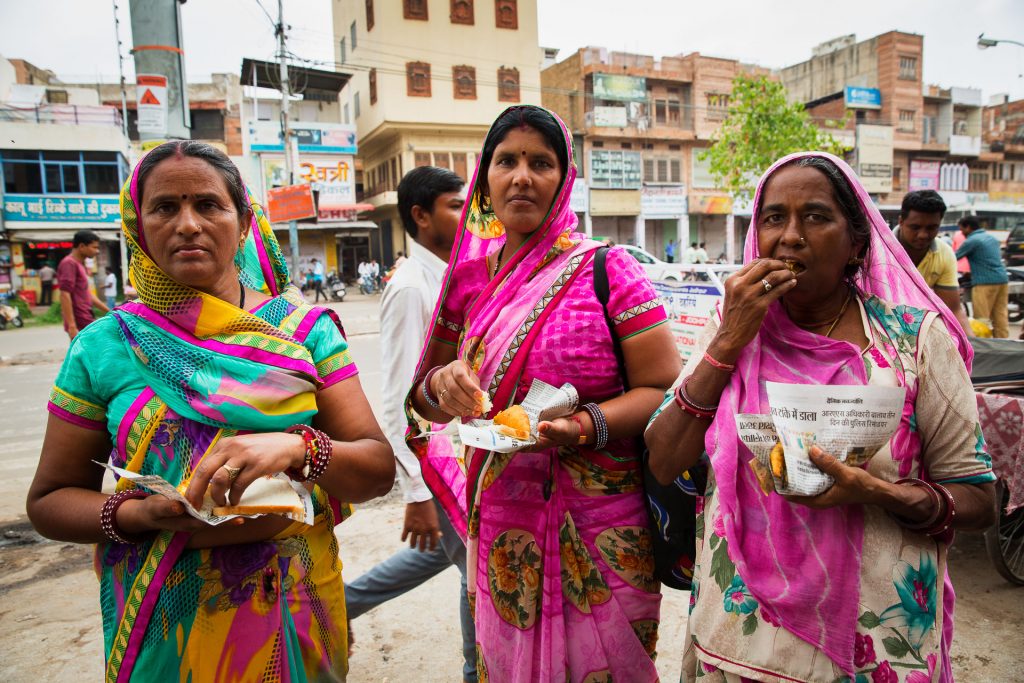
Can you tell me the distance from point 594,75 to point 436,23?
8072 millimetres

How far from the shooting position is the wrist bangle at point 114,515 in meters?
1.38

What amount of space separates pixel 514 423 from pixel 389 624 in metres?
2.08

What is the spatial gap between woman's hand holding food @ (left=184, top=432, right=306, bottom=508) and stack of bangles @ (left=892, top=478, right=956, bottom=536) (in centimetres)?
129

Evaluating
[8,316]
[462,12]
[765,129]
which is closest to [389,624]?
[8,316]

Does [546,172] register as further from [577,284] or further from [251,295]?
[251,295]

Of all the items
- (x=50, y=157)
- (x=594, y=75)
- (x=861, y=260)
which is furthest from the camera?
(x=594, y=75)

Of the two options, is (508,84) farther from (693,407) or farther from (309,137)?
(693,407)

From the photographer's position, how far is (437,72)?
94.9ft

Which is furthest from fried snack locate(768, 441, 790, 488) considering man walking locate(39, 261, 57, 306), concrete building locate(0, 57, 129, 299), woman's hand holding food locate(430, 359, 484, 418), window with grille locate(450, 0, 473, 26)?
window with grille locate(450, 0, 473, 26)

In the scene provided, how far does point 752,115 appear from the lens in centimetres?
2342

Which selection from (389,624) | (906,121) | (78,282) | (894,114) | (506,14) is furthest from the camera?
(906,121)

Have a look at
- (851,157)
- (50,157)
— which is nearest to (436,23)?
(50,157)

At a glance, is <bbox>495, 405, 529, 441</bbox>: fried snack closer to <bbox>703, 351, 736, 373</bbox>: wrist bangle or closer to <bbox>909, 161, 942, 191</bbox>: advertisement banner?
<bbox>703, 351, 736, 373</bbox>: wrist bangle

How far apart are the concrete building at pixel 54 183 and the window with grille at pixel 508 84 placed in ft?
52.5
